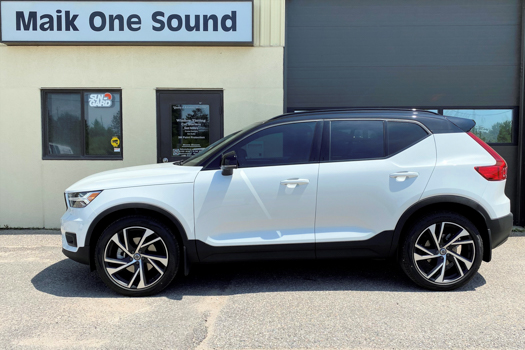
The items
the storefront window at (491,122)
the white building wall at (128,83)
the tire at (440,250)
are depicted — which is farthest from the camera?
the storefront window at (491,122)

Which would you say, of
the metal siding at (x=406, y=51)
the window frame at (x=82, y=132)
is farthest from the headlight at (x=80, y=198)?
the metal siding at (x=406, y=51)

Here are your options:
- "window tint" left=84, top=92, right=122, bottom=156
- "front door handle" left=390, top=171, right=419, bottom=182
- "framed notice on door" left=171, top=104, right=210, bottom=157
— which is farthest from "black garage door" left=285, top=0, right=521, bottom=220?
"front door handle" left=390, top=171, right=419, bottom=182

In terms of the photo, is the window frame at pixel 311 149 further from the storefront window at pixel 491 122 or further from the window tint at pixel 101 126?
the storefront window at pixel 491 122

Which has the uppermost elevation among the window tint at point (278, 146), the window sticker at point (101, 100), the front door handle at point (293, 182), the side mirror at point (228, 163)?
the window sticker at point (101, 100)

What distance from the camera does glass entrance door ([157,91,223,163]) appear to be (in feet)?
23.7

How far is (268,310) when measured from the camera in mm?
3611

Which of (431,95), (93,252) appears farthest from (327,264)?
(431,95)

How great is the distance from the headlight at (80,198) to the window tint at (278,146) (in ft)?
4.67

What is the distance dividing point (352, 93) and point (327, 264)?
142 inches

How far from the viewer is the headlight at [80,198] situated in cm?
397

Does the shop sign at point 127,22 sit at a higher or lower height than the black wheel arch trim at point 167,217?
higher

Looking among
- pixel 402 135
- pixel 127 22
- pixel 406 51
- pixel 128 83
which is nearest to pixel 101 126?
pixel 128 83

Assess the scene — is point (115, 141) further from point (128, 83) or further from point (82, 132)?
point (128, 83)

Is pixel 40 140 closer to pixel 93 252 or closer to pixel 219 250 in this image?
pixel 93 252
